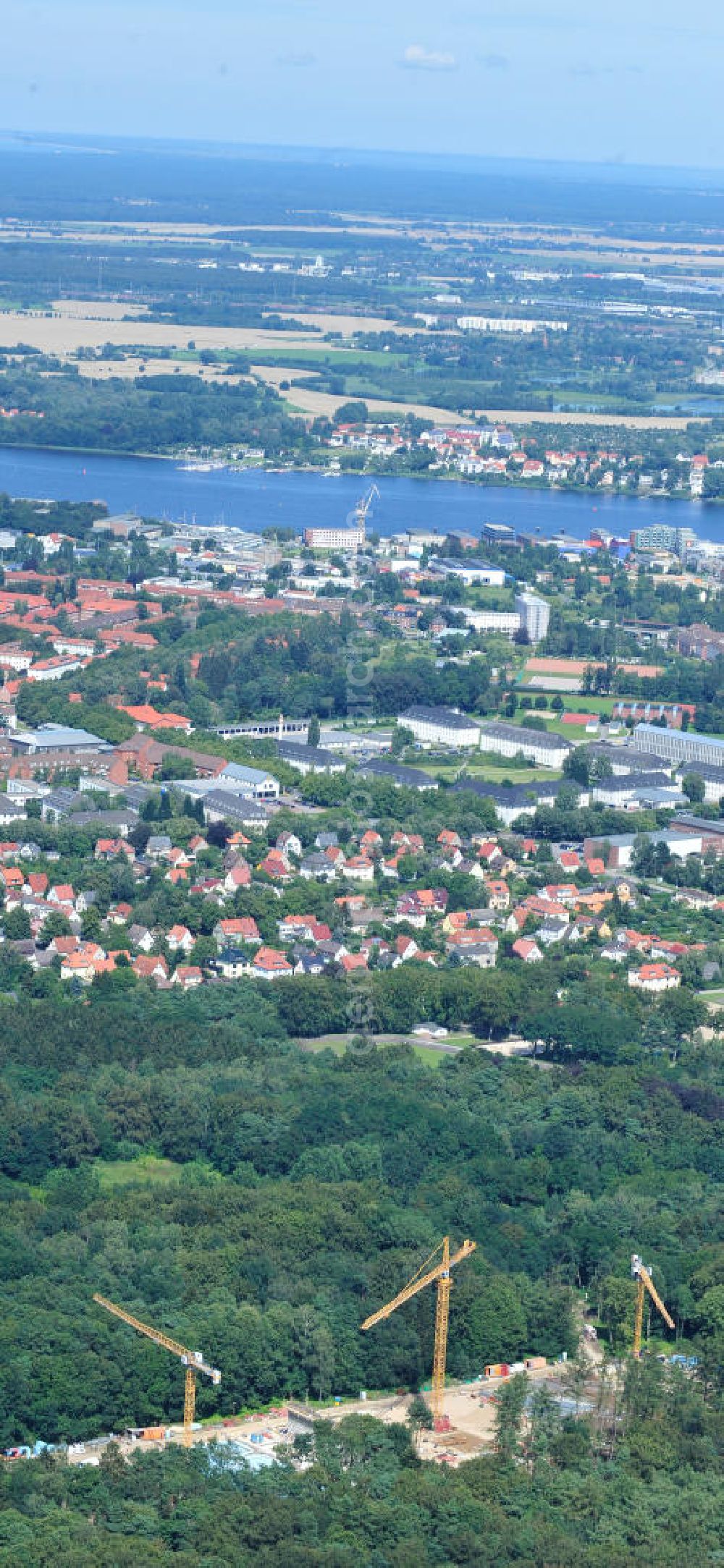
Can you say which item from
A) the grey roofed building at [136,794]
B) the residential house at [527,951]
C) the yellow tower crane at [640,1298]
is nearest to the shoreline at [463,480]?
the grey roofed building at [136,794]

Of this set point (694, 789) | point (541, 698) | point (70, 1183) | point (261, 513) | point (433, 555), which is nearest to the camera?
point (70, 1183)

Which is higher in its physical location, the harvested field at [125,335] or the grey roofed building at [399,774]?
the harvested field at [125,335]

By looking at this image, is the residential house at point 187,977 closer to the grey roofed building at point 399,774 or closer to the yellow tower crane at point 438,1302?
the grey roofed building at point 399,774

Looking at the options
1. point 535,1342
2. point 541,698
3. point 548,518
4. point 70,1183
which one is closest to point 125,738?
point 541,698

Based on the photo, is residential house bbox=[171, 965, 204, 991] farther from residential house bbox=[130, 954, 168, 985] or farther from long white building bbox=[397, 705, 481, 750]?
long white building bbox=[397, 705, 481, 750]

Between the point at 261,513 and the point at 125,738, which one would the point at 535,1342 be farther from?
the point at 261,513

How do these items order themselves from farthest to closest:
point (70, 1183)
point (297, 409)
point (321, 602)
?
point (297, 409) → point (321, 602) → point (70, 1183)

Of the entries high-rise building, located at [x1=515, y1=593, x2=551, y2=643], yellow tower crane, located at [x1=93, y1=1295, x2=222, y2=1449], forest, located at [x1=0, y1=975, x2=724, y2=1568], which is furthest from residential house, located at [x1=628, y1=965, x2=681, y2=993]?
high-rise building, located at [x1=515, y1=593, x2=551, y2=643]

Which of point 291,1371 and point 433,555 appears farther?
point 433,555
